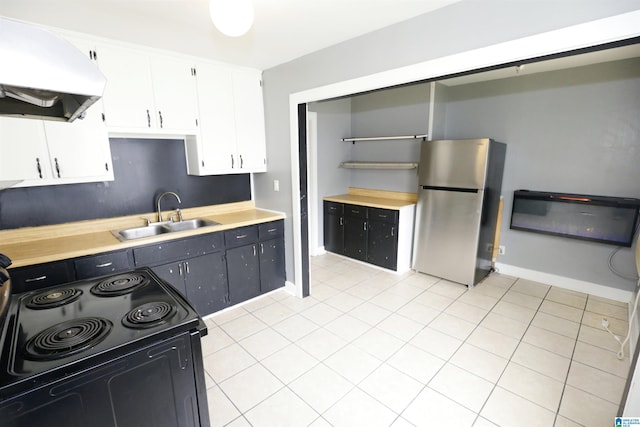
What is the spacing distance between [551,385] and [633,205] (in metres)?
2.11

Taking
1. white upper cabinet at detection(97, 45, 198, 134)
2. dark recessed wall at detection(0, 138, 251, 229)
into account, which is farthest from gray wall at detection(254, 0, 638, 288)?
white upper cabinet at detection(97, 45, 198, 134)

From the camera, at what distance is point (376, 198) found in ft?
14.3

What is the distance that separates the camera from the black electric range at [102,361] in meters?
0.89

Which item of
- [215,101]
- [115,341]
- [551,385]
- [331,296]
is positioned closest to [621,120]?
[551,385]

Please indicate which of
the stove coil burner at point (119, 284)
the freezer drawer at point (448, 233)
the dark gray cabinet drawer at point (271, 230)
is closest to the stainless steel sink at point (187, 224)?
the dark gray cabinet drawer at point (271, 230)

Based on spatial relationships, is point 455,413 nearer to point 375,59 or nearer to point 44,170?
point 375,59

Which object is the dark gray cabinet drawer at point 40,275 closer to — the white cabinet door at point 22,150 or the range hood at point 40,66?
the white cabinet door at point 22,150

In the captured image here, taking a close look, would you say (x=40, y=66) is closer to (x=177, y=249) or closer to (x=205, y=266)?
(x=177, y=249)

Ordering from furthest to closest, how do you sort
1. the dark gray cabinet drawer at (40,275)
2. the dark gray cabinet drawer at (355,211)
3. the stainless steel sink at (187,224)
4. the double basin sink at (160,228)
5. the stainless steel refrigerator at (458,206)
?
the dark gray cabinet drawer at (355,211) < the stainless steel refrigerator at (458,206) < the stainless steel sink at (187,224) < the double basin sink at (160,228) < the dark gray cabinet drawer at (40,275)

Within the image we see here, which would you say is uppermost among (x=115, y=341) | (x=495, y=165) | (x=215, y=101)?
(x=215, y=101)

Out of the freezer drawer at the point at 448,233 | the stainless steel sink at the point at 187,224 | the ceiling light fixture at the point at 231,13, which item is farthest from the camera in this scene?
the freezer drawer at the point at 448,233

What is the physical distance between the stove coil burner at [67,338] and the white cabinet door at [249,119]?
2.17 meters

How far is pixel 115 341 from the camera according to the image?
1012mm

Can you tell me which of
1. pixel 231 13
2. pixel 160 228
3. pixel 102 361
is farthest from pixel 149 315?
pixel 160 228
